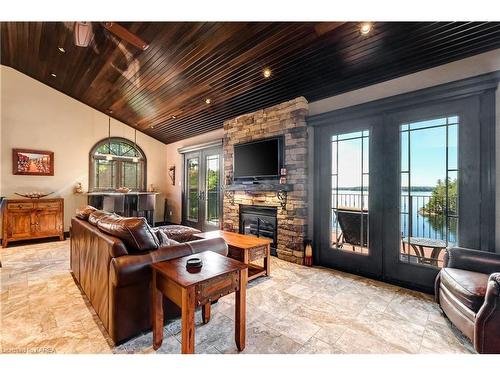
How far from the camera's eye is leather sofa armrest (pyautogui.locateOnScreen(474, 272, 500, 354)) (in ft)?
5.08

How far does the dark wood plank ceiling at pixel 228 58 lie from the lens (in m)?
2.39

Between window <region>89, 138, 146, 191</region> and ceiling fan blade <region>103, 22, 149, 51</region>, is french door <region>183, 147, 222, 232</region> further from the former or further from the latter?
ceiling fan blade <region>103, 22, 149, 51</region>

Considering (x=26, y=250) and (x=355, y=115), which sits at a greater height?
(x=355, y=115)

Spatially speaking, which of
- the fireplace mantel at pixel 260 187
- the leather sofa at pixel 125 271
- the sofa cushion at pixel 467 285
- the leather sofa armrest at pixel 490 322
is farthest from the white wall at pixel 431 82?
the leather sofa at pixel 125 271

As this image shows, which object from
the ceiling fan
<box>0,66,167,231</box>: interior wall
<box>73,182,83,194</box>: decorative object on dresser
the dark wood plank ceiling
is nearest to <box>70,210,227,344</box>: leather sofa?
the ceiling fan

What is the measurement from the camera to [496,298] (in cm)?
155

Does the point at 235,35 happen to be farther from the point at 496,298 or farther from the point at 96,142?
the point at 96,142

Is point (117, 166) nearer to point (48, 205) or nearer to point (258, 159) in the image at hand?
point (48, 205)

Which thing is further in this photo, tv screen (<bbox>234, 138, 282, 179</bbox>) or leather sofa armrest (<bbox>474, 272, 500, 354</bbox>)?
tv screen (<bbox>234, 138, 282, 179</bbox>)

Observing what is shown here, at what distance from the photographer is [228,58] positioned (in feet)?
10.1

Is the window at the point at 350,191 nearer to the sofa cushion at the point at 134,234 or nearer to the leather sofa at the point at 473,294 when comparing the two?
the leather sofa at the point at 473,294

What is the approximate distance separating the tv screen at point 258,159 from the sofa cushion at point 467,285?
8.57 feet
